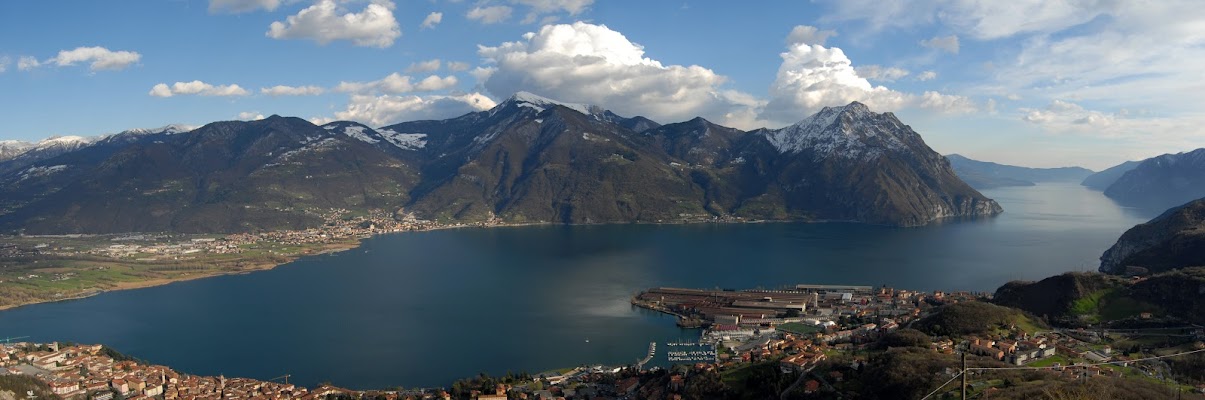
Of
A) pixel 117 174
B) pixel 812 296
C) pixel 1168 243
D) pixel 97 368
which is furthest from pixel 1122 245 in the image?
pixel 117 174

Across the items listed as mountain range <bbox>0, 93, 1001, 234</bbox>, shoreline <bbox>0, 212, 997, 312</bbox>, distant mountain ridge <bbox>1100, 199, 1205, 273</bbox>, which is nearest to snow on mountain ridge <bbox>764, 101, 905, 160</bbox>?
mountain range <bbox>0, 93, 1001, 234</bbox>

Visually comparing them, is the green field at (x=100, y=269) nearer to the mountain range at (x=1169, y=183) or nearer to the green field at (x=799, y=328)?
the green field at (x=799, y=328)

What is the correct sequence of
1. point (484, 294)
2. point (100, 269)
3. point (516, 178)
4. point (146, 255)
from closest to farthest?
point (484, 294) < point (100, 269) < point (146, 255) < point (516, 178)

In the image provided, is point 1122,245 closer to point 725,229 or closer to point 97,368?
point 725,229

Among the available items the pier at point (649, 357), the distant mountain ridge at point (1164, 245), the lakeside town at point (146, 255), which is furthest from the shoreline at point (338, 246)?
the distant mountain ridge at point (1164, 245)

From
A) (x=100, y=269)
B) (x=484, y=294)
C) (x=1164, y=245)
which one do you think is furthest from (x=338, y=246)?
(x=1164, y=245)

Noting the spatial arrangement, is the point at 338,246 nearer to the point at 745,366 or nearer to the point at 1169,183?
the point at 745,366
